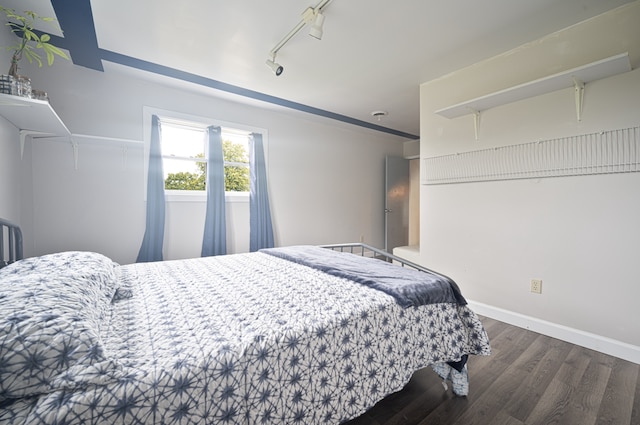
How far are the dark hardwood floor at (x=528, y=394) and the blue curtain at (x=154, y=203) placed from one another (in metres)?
2.49

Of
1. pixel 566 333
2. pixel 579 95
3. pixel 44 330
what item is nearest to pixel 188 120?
pixel 44 330

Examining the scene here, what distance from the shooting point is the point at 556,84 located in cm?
208

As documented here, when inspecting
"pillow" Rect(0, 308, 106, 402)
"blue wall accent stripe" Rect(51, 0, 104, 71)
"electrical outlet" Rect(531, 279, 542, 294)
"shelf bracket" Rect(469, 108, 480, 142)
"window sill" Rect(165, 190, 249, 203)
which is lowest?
"electrical outlet" Rect(531, 279, 542, 294)

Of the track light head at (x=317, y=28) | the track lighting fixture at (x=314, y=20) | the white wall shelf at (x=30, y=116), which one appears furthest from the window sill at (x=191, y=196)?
the track light head at (x=317, y=28)

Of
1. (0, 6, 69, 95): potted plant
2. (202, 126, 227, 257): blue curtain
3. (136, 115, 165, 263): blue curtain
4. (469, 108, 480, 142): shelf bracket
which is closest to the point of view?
(0, 6, 69, 95): potted plant

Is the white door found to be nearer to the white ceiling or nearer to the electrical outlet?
the white ceiling

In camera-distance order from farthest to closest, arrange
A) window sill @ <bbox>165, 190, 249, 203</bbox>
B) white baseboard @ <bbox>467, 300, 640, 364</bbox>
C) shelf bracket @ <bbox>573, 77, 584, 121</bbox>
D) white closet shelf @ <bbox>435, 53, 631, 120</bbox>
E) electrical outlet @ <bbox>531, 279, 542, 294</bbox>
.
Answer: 1. window sill @ <bbox>165, 190, 249, 203</bbox>
2. electrical outlet @ <bbox>531, 279, 542, 294</bbox>
3. shelf bracket @ <bbox>573, 77, 584, 121</bbox>
4. white baseboard @ <bbox>467, 300, 640, 364</bbox>
5. white closet shelf @ <bbox>435, 53, 631, 120</bbox>

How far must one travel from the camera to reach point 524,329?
2367 millimetres

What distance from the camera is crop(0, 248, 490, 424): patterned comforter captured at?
0.69 m

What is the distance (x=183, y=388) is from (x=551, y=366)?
89.2 inches

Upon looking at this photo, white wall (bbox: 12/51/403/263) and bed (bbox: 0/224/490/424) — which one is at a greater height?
white wall (bbox: 12/51/403/263)

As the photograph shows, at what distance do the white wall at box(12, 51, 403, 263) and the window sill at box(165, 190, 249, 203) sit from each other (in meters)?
0.07

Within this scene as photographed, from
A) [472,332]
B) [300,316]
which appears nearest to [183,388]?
[300,316]

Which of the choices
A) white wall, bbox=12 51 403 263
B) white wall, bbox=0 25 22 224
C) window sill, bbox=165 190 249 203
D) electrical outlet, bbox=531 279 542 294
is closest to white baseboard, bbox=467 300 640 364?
electrical outlet, bbox=531 279 542 294
